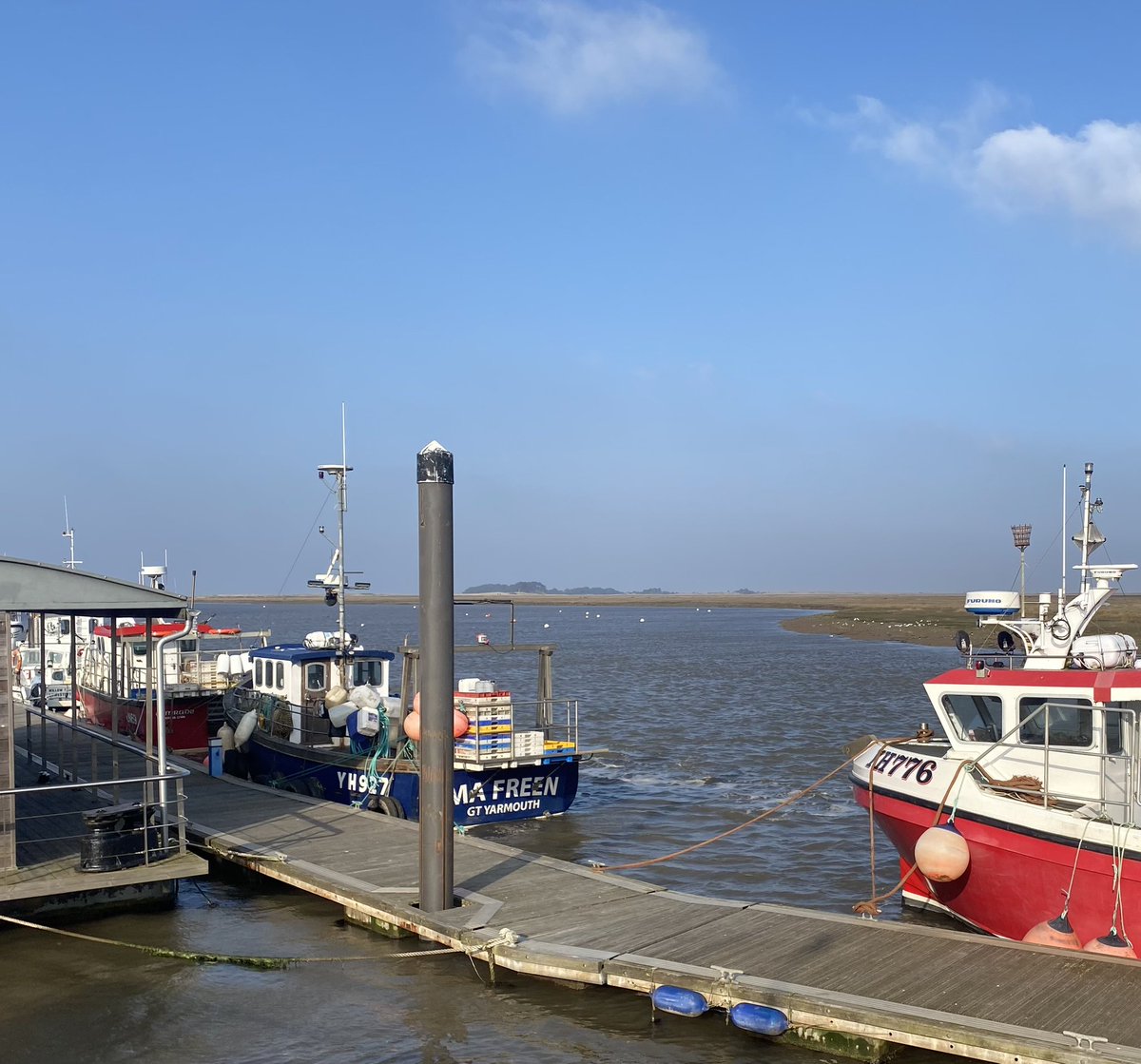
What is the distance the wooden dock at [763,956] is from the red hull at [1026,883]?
1.70m

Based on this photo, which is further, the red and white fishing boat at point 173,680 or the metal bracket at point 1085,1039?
the red and white fishing boat at point 173,680

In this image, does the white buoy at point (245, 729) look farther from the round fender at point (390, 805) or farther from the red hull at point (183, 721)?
the red hull at point (183, 721)

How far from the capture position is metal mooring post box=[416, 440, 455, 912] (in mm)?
11086

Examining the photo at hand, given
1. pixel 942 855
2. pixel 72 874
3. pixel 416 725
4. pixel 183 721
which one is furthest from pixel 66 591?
pixel 183 721

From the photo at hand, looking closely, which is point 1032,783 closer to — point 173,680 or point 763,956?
point 763,956

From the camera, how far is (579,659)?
2660 inches

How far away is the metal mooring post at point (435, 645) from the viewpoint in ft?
36.4

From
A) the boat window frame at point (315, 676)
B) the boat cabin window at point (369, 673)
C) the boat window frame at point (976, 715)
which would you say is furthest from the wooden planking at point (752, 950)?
the boat cabin window at point (369, 673)

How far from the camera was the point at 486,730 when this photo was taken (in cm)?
1819

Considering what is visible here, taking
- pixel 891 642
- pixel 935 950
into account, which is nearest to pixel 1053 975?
pixel 935 950

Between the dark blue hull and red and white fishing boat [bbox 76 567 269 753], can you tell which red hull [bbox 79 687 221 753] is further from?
the dark blue hull

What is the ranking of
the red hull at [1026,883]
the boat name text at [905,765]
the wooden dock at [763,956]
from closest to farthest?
the wooden dock at [763,956]
the red hull at [1026,883]
the boat name text at [905,765]

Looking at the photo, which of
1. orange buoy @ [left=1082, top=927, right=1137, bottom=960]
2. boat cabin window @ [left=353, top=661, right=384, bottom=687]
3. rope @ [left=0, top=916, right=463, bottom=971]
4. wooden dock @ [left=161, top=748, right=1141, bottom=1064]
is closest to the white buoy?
boat cabin window @ [left=353, top=661, right=384, bottom=687]

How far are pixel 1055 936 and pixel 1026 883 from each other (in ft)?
5.84
